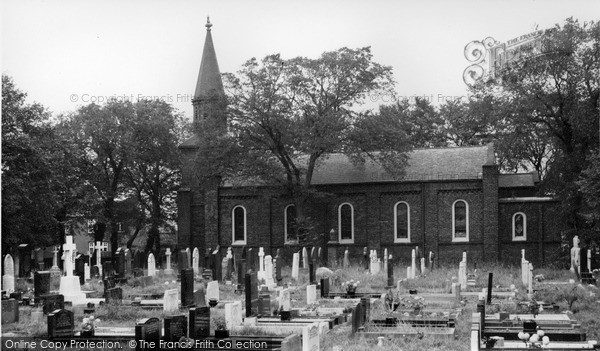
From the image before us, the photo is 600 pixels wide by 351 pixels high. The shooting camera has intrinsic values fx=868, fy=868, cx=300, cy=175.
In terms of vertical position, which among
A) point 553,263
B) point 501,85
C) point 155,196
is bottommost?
point 553,263

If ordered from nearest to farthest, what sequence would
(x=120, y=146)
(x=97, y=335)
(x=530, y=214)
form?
1. (x=97, y=335)
2. (x=530, y=214)
3. (x=120, y=146)

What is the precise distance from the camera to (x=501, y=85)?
4300 cm

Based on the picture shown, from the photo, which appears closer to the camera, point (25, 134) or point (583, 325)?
point (583, 325)

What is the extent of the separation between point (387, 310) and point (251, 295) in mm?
3403

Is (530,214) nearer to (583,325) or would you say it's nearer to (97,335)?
(583,325)

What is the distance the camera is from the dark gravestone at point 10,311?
797 inches

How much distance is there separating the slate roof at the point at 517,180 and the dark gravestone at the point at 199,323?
35200 mm

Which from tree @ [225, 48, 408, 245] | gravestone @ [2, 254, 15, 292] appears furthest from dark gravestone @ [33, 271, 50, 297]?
tree @ [225, 48, 408, 245]

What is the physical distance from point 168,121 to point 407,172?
1743 centimetres

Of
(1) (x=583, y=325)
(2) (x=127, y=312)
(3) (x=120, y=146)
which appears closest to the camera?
(1) (x=583, y=325)

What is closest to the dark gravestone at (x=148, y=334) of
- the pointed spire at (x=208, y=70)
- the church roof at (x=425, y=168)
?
the church roof at (x=425, y=168)

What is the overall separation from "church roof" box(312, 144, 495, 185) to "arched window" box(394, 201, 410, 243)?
151cm

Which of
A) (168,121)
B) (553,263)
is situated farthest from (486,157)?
(168,121)

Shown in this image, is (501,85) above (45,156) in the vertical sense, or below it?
above
